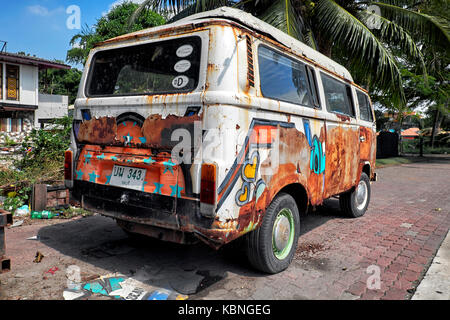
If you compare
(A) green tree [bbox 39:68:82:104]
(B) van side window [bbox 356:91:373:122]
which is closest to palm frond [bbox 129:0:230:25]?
(B) van side window [bbox 356:91:373:122]

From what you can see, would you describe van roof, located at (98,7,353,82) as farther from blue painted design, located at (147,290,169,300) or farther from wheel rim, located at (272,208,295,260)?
blue painted design, located at (147,290,169,300)

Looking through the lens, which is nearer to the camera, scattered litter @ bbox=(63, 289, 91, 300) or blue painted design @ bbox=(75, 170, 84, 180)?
scattered litter @ bbox=(63, 289, 91, 300)

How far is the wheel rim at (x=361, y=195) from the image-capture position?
225 inches

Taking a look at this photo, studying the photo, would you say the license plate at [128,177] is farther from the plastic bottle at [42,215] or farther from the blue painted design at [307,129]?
the plastic bottle at [42,215]

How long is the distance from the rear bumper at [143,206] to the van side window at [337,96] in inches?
95.9

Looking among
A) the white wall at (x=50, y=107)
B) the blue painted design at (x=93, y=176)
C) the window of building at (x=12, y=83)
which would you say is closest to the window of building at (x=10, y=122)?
the window of building at (x=12, y=83)

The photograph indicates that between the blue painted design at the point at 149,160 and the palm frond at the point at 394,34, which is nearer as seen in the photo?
the blue painted design at the point at 149,160

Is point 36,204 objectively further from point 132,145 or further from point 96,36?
point 96,36

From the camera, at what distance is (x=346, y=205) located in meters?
5.57

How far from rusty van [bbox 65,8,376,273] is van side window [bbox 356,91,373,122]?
1848 mm

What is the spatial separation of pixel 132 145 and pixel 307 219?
3.61m

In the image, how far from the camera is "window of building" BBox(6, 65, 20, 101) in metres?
18.1

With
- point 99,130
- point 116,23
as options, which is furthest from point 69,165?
point 116,23

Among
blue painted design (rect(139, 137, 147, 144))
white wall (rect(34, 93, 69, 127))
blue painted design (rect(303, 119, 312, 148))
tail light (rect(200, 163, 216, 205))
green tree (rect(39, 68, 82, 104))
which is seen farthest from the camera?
green tree (rect(39, 68, 82, 104))
